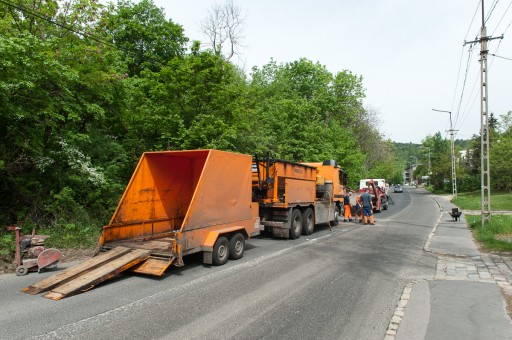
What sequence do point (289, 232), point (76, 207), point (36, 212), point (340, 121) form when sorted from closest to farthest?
point (36, 212)
point (76, 207)
point (289, 232)
point (340, 121)

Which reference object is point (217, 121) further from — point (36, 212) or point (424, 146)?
point (424, 146)

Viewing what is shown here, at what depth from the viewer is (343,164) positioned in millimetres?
34156

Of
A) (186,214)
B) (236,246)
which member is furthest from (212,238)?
(236,246)

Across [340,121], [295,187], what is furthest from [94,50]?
[340,121]

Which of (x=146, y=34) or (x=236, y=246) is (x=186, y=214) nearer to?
(x=236, y=246)

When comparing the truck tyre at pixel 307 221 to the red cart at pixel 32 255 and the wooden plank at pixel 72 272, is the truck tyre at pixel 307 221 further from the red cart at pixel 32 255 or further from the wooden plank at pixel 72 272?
the red cart at pixel 32 255

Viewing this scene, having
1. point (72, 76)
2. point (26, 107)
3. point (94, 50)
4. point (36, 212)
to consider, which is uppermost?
point (94, 50)

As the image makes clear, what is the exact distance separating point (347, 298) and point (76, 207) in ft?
28.8

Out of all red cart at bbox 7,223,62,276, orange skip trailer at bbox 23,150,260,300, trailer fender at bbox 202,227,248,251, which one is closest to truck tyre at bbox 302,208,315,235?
orange skip trailer at bbox 23,150,260,300

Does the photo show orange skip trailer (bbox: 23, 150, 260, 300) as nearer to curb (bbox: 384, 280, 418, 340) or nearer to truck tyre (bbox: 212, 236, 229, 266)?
truck tyre (bbox: 212, 236, 229, 266)

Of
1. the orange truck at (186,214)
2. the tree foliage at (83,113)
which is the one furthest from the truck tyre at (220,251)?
the tree foliage at (83,113)

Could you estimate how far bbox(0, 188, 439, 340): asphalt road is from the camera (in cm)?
448

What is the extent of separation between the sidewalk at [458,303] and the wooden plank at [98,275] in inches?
182

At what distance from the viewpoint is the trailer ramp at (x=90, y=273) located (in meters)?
5.79
